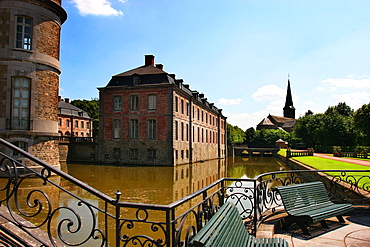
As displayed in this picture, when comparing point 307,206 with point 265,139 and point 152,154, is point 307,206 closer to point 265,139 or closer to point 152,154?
point 152,154

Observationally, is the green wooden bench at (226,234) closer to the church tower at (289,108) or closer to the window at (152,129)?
the window at (152,129)

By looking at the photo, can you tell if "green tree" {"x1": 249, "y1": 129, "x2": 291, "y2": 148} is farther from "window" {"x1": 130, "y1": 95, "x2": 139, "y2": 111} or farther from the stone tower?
the stone tower

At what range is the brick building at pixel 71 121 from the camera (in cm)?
4302

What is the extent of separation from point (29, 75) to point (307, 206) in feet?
47.8

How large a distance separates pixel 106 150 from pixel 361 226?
85.7 ft

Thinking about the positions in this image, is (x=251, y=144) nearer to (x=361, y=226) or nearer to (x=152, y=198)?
(x=152, y=198)

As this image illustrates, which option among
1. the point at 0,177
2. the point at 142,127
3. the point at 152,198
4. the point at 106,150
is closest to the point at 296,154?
the point at 142,127

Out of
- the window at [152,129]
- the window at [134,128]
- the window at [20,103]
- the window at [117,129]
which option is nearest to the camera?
the window at [20,103]

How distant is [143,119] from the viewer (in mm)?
27641

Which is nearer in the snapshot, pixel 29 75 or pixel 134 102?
pixel 29 75

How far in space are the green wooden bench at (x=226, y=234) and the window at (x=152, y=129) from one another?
24.0 metres

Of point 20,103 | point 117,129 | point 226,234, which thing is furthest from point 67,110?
point 226,234

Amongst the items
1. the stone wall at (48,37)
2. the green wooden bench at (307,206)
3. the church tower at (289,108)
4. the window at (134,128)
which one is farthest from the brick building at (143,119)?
the church tower at (289,108)

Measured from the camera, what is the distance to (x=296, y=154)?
3431 centimetres
